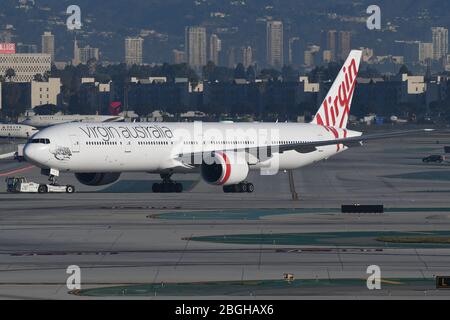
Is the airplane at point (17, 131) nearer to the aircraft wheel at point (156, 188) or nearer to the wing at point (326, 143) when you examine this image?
the wing at point (326, 143)

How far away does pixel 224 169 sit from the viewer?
7356cm

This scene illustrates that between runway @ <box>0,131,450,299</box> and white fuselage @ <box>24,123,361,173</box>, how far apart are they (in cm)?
171

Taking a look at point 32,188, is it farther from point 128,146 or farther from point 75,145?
point 128,146

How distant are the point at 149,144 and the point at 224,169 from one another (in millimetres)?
4508

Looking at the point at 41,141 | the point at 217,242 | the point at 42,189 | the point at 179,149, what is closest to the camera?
the point at 217,242

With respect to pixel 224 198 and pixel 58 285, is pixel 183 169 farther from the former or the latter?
pixel 58 285

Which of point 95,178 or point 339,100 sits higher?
point 339,100

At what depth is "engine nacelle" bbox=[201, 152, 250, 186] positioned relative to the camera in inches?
2901

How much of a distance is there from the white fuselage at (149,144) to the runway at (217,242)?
1.71 metres

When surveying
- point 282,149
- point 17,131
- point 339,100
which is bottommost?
point 282,149

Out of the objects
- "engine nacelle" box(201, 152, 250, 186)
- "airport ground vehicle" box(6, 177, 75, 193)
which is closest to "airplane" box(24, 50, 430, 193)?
"engine nacelle" box(201, 152, 250, 186)

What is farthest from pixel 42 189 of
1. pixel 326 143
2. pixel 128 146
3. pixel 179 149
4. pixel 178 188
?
pixel 326 143

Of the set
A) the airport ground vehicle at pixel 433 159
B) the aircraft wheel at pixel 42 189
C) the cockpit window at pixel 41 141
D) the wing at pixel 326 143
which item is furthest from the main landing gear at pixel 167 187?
the airport ground vehicle at pixel 433 159

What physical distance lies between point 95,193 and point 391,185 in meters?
18.8
